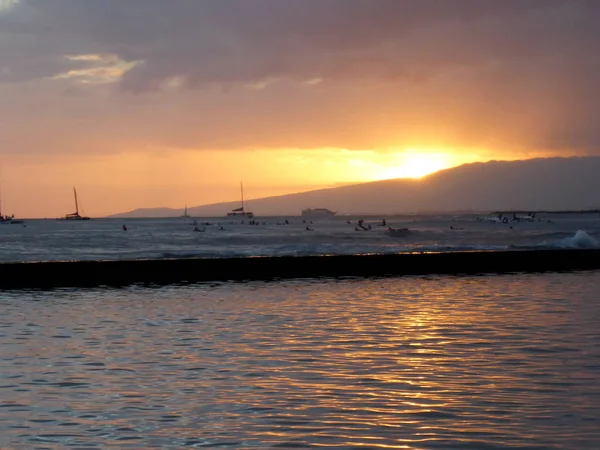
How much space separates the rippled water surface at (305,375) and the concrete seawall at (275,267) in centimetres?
730

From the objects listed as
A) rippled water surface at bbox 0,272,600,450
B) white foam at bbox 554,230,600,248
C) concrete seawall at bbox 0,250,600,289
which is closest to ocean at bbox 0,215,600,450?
rippled water surface at bbox 0,272,600,450

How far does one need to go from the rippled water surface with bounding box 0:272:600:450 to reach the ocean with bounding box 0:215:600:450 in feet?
0.10

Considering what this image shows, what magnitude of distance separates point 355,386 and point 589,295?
12.3 metres

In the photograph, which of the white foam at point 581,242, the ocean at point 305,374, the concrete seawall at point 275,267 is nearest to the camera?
the ocean at point 305,374

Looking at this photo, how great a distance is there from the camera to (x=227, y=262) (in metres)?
28.0

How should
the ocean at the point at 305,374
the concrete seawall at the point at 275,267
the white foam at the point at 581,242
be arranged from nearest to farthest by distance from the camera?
the ocean at the point at 305,374
the concrete seawall at the point at 275,267
the white foam at the point at 581,242

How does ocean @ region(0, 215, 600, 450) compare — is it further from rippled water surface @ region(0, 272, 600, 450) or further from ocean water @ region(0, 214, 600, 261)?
ocean water @ region(0, 214, 600, 261)

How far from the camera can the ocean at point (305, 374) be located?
7.74 metres

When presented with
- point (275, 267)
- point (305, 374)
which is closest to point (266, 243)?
point (275, 267)

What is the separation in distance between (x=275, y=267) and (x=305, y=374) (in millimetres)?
17664

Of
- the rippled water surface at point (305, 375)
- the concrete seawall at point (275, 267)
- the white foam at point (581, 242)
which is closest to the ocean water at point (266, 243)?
the white foam at point (581, 242)

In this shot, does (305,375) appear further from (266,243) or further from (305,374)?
(266,243)

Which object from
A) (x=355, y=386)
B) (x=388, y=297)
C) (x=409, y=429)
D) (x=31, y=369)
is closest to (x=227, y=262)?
(x=388, y=297)

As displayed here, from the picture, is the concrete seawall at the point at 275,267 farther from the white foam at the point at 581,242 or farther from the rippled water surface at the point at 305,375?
the white foam at the point at 581,242
